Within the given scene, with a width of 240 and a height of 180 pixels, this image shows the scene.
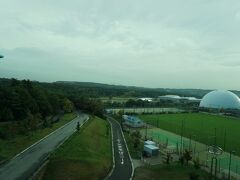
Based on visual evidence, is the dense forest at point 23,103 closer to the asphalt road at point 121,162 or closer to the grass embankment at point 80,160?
the grass embankment at point 80,160

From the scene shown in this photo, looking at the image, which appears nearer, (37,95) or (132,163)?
(132,163)

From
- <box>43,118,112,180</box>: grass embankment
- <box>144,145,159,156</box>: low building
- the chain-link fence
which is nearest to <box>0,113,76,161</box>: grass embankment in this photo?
<box>43,118,112,180</box>: grass embankment

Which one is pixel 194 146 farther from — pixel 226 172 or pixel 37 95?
pixel 37 95

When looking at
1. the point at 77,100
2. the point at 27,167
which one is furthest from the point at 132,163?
the point at 77,100

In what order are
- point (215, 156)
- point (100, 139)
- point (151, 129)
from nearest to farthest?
point (215, 156)
point (100, 139)
point (151, 129)

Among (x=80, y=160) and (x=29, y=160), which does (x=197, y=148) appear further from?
(x=29, y=160)

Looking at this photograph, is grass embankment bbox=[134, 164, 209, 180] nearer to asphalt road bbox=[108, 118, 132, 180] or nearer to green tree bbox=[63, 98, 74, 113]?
asphalt road bbox=[108, 118, 132, 180]

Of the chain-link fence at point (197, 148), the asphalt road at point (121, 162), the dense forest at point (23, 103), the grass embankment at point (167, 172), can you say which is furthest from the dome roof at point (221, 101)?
the grass embankment at point (167, 172)
